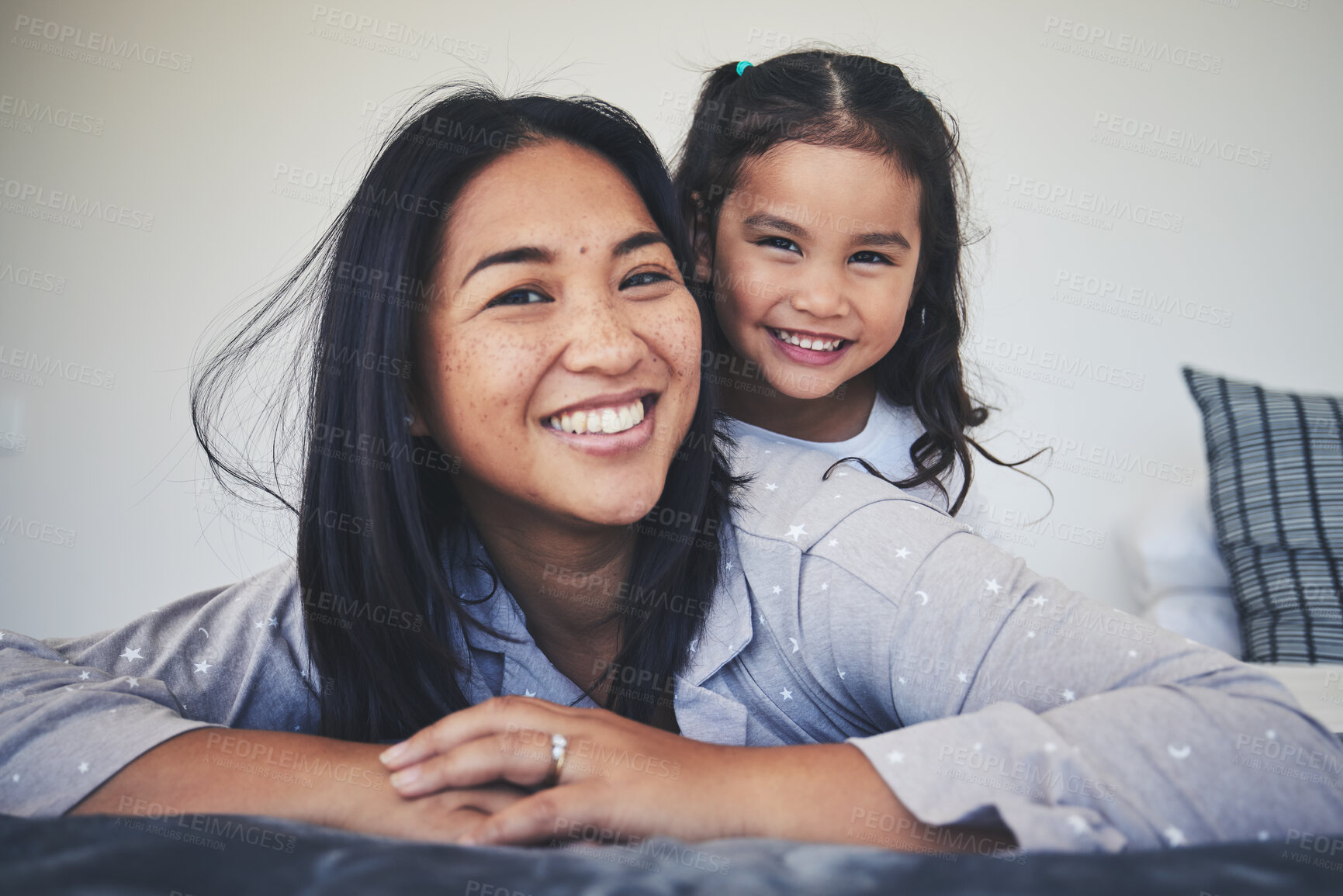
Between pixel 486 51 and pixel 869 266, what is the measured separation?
1.66 m

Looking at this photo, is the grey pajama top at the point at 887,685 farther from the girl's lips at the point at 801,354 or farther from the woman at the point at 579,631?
the girl's lips at the point at 801,354

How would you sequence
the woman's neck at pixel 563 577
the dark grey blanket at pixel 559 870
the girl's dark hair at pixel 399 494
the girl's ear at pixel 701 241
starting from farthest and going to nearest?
the girl's ear at pixel 701 241, the woman's neck at pixel 563 577, the girl's dark hair at pixel 399 494, the dark grey blanket at pixel 559 870

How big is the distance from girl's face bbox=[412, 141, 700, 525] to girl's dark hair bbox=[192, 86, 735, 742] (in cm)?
5

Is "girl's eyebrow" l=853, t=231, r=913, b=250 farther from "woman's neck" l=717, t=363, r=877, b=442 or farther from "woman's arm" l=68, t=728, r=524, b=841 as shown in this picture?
"woman's arm" l=68, t=728, r=524, b=841

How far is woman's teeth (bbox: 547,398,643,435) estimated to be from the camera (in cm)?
118

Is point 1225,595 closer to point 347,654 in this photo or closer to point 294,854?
point 347,654

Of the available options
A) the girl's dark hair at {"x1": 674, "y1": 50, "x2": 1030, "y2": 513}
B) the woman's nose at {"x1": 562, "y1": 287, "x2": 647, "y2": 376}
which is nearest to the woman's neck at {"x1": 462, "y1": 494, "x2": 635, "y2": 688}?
the woman's nose at {"x1": 562, "y1": 287, "x2": 647, "y2": 376}

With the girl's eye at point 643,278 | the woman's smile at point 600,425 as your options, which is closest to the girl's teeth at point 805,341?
the girl's eye at point 643,278

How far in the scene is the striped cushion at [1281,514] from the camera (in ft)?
6.21

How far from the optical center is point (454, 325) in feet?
3.82

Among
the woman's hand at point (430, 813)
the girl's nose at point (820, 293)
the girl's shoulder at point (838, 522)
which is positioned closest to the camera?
the woman's hand at point (430, 813)

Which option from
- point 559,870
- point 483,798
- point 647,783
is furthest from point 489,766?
point 559,870

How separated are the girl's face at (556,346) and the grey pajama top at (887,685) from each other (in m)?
0.20

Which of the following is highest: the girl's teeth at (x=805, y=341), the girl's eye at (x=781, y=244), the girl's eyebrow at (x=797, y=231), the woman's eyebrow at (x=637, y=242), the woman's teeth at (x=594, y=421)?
the girl's eyebrow at (x=797, y=231)
